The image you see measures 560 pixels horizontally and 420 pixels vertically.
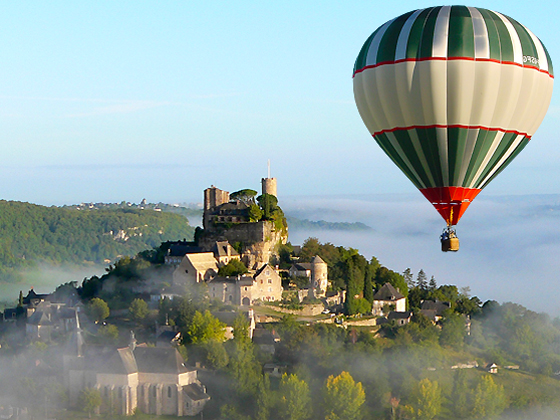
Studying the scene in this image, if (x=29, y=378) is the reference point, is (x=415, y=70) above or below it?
above

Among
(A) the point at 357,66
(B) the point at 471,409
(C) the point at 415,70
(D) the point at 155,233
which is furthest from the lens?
(D) the point at 155,233

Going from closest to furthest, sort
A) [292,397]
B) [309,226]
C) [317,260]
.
→ [292,397]
[317,260]
[309,226]

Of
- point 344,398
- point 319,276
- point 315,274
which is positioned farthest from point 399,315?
point 344,398

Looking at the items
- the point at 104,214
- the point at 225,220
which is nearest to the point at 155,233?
the point at 104,214

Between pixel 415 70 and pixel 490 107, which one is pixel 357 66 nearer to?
pixel 415 70

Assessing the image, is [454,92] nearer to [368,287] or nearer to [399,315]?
[399,315]

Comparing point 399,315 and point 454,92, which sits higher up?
point 454,92
